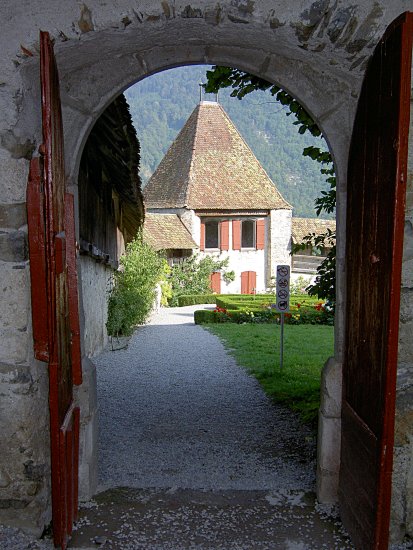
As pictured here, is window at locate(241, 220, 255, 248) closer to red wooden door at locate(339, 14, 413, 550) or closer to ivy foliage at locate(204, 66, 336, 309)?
ivy foliage at locate(204, 66, 336, 309)

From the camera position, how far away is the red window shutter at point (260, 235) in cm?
2472

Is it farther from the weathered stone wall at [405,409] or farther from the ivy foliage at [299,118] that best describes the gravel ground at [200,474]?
the ivy foliage at [299,118]

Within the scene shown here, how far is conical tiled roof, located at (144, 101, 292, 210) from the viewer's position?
80.5 ft

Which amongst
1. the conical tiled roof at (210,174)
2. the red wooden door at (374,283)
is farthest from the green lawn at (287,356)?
the conical tiled roof at (210,174)

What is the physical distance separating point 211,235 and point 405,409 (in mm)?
22557

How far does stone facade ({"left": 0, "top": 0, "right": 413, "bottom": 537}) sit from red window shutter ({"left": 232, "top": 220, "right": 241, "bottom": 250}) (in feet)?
70.3

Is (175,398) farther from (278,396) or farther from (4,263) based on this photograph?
(4,263)

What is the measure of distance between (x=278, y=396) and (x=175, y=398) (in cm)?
122

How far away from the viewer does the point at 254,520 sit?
3.13 m

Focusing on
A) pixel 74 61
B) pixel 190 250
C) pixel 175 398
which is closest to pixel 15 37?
pixel 74 61

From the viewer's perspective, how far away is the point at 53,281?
93.3 inches

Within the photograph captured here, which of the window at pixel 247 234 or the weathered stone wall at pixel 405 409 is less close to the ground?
the window at pixel 247 234

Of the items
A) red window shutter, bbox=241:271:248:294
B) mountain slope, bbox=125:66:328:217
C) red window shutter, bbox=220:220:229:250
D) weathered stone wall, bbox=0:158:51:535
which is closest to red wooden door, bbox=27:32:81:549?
weathered stone wall, bbox=0:158:51:535

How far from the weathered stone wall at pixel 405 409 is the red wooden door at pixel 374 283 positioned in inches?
8.9
